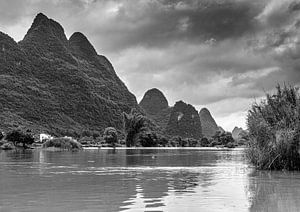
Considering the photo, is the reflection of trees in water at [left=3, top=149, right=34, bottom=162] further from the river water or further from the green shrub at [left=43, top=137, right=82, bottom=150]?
the green shrub at [left=43, top=137, right=82, bottom=150]

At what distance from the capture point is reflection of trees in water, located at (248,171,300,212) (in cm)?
1107

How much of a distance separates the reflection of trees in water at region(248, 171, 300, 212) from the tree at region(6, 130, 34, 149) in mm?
71421

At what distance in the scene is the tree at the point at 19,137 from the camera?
277 feet

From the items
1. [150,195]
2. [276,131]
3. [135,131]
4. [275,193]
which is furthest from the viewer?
[135,131]

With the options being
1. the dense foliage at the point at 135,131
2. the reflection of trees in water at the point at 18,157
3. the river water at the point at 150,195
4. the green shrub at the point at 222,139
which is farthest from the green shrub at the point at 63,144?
the river water at the point at 150,195

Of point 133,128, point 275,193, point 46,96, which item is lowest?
point 275,193

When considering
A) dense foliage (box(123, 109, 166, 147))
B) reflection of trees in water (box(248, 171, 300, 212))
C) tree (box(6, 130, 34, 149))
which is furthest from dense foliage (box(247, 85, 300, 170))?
dense foliage (box(123, 109, 166, 147))

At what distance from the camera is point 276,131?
2223cm

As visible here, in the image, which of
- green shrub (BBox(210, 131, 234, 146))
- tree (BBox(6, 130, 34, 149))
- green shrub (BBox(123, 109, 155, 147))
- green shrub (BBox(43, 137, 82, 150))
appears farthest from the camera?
green shrub (BBox(210, 131, 234, 146))

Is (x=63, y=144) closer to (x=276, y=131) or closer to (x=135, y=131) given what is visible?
(x=135, y=131)

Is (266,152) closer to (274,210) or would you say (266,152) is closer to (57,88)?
(274,210)

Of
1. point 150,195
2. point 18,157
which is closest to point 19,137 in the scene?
point 18,157

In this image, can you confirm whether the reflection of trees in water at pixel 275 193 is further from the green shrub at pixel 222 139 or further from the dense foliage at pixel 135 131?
the green shrub at pixel 222 139

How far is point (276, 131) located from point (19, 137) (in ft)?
229
